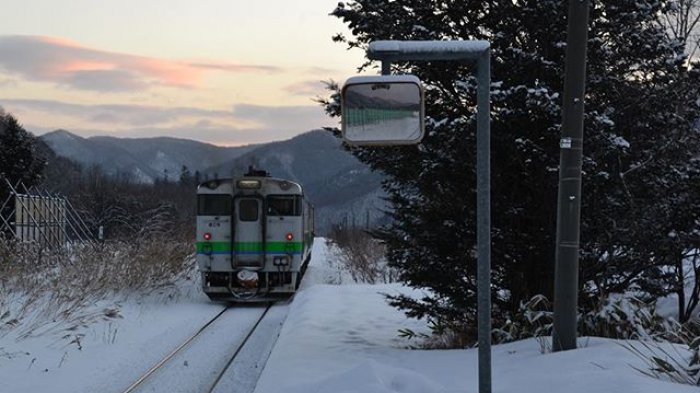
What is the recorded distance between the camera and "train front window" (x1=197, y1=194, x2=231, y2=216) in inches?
685

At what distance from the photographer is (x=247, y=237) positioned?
688 inches

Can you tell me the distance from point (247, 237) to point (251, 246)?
10.5 inches

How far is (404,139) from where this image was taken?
395 centimetres

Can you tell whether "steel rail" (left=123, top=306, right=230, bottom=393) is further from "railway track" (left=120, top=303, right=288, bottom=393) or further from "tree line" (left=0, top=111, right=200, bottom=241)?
"tree line" (left=0, top=111, right=200, bottom=241)

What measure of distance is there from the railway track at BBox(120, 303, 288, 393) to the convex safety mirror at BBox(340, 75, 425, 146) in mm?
5347

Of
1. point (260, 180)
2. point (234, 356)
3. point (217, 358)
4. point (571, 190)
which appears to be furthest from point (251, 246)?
point (571, 190)

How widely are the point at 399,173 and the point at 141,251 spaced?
33.9ft

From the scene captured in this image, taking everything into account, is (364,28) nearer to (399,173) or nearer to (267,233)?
(399,173)

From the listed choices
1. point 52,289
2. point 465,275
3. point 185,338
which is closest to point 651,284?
point 465,275

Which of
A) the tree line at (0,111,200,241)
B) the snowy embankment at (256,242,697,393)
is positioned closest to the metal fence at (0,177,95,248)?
the tree line at (0,111,200,241)

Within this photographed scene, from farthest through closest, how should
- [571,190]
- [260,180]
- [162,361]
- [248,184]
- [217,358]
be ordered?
[260,180] < [248,184] < [217,358] < [162,361] < [571,190]

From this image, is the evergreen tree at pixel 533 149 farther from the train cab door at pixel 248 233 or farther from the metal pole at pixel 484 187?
the train cab door at pixel 248 233

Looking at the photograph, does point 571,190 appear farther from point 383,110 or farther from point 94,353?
point 94,353

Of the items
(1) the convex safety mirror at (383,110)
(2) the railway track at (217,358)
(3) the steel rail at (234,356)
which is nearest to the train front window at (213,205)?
(3) the steel rail at (234,356)
